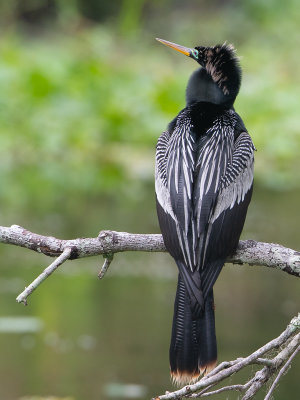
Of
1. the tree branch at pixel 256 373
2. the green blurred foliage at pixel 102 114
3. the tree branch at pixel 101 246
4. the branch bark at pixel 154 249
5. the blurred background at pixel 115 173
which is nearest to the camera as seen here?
the tree branch at pixel 256 373

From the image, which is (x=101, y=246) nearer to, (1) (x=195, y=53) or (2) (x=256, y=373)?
(2) (x=256, y=373)

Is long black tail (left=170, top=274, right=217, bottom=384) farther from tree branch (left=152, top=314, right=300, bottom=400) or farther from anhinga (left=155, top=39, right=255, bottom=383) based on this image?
tree branch (left=152, top=314, right=300, bottom=400)

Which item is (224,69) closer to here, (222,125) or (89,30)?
(222,125)

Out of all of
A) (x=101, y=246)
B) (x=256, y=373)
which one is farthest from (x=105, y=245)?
(x=256, y=373)

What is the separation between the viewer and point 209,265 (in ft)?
11.5

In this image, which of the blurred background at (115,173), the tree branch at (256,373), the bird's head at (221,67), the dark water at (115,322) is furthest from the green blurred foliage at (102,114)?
the tree branch at (256,373)

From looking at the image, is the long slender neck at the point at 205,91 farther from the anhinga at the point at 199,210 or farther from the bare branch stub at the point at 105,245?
the bare branch stub at the point at 105,245

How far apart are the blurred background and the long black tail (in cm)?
203

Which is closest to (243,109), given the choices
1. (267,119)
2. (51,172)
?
(267,119)

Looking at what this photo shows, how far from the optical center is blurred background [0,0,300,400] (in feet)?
20.4

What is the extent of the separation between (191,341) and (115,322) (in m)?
3.21

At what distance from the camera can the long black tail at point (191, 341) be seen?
11.6 ft

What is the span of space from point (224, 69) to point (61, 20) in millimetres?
12927

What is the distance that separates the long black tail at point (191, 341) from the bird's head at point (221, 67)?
3.35ft
